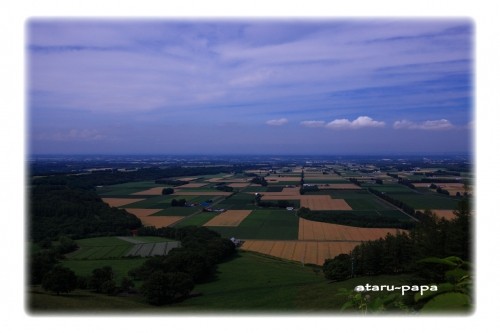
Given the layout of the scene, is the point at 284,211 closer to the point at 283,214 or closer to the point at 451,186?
the point at 283,214

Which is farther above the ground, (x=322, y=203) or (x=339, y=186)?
(x=339, y=186)

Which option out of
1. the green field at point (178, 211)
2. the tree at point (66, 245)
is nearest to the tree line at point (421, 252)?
the tree at point (66, 245)

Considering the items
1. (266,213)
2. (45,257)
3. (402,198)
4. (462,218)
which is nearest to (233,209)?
(266,213)

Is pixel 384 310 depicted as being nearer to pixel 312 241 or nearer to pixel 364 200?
pixel 312 241

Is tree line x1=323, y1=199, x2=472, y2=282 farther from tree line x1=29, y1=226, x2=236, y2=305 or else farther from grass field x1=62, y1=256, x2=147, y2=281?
grass field x1=62, y1=256, x2=147, y2=281

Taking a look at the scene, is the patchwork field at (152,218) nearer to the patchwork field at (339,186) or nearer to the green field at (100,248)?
the green field at (100,248)

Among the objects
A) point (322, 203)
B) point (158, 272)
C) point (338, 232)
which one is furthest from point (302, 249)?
point (322, 203)
